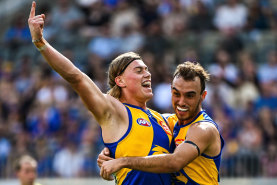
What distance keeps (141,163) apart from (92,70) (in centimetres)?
884

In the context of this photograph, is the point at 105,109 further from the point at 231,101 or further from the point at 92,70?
the point at 92,70

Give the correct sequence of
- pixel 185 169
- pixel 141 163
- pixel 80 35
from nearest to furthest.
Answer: pixel 141 163 → pixel 185 169 → pixel 80 35

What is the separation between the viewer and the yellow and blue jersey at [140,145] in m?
6.67

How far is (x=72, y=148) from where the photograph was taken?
1284cm

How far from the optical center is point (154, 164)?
6.36 metres

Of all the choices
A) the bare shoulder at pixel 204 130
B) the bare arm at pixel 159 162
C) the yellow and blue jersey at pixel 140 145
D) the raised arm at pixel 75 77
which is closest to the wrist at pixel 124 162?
the bare arm at pixel 159 162

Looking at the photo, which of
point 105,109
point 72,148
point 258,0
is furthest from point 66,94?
point 105,109

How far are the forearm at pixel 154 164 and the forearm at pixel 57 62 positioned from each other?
99 cm

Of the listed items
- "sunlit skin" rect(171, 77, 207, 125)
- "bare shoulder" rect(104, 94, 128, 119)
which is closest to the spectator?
"bare shoulder" rect(104, 94, 128, 119)

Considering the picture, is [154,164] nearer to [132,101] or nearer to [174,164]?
[174,164]

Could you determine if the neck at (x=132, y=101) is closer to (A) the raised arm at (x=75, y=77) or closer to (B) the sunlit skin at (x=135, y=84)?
(B) the sunlit skin at (x=135, y=84)

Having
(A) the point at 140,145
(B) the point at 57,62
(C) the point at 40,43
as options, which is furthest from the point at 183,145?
(C) the point at 40,43

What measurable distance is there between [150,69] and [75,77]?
25.1 feet

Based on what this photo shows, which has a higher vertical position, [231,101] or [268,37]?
[268,37]
